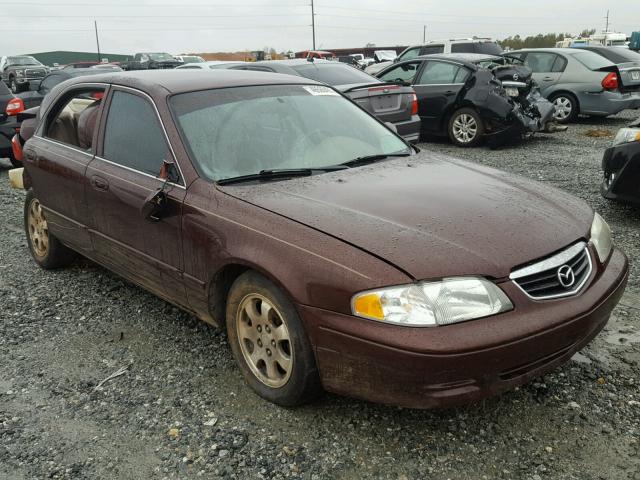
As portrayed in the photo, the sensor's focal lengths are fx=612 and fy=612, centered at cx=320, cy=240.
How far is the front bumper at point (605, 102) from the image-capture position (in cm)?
1203

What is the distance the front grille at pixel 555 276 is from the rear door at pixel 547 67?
11.0 meters

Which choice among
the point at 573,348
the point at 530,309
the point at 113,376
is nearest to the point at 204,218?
the point at 113,376

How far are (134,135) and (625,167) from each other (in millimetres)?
4167

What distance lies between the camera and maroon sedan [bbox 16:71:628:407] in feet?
7.84

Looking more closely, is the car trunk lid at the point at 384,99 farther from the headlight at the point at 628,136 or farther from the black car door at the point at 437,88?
the headlight at the point at 628,136

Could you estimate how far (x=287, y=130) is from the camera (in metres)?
3.60

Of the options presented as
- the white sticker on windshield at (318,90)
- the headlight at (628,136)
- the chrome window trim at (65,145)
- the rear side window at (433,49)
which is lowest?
the headlight at (628,136)

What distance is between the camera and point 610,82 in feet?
39.0

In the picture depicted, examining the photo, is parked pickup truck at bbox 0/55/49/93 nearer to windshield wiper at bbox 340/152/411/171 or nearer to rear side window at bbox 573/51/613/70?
rear side window at bbox 573/51/613/70

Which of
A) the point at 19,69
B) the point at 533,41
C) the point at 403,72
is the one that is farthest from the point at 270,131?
the point at 533,41

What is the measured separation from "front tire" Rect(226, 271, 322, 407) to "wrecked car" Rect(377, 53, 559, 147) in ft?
25.4

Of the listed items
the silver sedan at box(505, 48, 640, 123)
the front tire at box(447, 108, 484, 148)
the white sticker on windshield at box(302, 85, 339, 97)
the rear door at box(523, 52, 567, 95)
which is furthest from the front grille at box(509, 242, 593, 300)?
the rear door at box(523, 52, 567, 95)

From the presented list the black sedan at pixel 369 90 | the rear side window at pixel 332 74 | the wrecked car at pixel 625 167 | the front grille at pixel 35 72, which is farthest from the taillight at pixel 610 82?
the front grille at pixel 35 72

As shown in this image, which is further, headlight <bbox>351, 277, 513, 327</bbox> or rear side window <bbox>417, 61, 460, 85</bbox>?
rear side window <bbox>417, 61, 460, 85</bbox>
